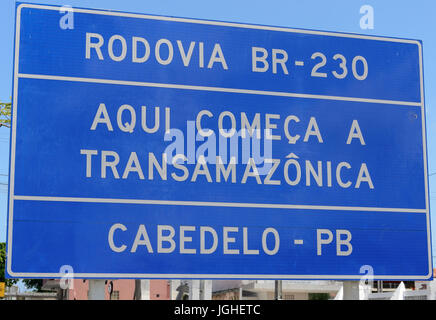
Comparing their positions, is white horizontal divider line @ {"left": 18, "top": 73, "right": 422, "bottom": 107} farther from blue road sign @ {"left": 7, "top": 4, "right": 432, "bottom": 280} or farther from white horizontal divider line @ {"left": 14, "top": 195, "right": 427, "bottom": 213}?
white horizontal divider line @ {"left": 14, "top": 195, "right": 427, "bottom": 213}

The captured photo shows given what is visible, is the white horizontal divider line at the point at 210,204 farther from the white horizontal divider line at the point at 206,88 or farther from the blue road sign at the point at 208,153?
the white horizontal divider line at the point at 206,88

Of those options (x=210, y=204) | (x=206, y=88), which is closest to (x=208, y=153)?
(x=210, y=204)

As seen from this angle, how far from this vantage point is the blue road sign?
571 centimetres

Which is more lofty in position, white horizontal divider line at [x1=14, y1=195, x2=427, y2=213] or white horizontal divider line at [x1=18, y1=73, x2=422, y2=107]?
white horizontal divider line at [x1=18, y1=73, x2=422, y2=107]

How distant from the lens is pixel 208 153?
20.1 feet

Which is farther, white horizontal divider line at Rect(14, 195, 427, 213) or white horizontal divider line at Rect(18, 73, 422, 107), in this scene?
white horizontal divider line at Rect(18, 73, 422, 107)

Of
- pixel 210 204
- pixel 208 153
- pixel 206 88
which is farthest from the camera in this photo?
pixel 206 88

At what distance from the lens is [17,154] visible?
5676mm

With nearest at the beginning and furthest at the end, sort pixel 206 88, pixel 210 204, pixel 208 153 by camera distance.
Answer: pixel 210 204 → pixel 208 153 → pixel 206 88

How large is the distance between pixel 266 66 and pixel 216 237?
168cm

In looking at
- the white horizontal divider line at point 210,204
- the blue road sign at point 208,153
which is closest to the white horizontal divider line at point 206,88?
the blue road sign at point 208,153

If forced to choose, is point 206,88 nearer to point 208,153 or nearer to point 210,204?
point 208,153

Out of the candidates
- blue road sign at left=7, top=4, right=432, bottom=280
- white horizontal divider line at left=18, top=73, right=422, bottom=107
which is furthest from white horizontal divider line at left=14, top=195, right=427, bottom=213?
white horizontal divider line at left=18, top=73, right=422, bottom=107

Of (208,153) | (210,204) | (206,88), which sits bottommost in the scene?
(210,204)
